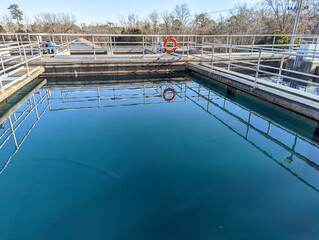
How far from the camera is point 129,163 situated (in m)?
2.44

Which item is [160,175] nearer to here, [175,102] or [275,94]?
[175,102]

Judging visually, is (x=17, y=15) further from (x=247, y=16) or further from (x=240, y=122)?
(x=240, y=122)

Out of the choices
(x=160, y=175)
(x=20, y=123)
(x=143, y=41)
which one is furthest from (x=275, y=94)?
(x=143, y=41)

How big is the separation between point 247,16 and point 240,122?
2097 cm

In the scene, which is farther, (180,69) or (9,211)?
(180,69)

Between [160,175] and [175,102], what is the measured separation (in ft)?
8.56

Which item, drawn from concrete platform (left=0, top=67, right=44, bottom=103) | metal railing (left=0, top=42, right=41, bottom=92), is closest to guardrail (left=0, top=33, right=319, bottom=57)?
metal railing (left=0, top=42, right=41, bottom=92)

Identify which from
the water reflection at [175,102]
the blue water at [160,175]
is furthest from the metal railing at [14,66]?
the blue water at [160,175]

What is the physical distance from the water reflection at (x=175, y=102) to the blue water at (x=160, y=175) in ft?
0.08

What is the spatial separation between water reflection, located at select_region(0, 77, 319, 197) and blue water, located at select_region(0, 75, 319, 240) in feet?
0.08

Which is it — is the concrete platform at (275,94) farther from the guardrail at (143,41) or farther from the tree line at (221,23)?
the tree line at (221,23)

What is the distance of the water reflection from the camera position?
269 cm

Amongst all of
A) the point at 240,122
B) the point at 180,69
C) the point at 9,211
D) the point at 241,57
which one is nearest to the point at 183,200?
the point at 9,211

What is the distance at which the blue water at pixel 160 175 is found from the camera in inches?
64.9
